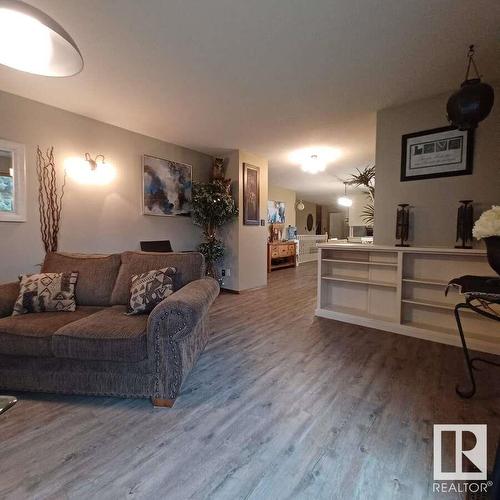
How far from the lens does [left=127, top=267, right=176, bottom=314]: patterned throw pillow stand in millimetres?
1940

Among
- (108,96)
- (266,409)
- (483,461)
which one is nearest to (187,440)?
(266,409)

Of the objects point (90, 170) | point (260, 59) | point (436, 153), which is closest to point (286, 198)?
point (436, 153)

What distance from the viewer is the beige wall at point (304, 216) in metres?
11.7

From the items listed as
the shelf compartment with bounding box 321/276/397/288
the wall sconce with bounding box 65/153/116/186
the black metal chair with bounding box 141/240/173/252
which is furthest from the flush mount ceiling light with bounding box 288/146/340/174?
the wall sconce with bounding box 65/153/116/186

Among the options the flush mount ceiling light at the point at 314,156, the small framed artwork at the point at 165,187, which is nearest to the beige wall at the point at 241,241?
the flush mount ceiling light at the point at 314,156

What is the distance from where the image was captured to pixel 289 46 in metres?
1.96

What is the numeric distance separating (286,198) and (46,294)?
7.34 metres

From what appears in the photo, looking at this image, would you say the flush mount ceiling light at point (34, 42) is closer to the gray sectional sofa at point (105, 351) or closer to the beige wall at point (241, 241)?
the gray sectional sofa at point (105, 351)

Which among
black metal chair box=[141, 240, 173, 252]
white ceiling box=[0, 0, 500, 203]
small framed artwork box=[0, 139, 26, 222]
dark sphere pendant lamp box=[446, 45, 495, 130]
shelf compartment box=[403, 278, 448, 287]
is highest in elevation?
white ceiling box=[0, 0, 500, 203]

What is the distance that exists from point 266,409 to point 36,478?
1.15 meters

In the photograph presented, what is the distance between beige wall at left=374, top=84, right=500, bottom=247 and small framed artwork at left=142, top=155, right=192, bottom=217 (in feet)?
9.36

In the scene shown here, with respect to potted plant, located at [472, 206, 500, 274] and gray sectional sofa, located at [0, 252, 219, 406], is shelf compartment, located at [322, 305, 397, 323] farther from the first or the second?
gray sectional sofa, located at [0, 252, 219, 406]

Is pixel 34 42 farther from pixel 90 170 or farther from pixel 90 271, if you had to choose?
pixel 90 170

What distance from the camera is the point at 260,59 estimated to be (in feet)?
6.91
